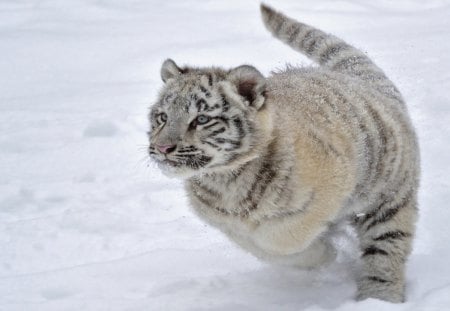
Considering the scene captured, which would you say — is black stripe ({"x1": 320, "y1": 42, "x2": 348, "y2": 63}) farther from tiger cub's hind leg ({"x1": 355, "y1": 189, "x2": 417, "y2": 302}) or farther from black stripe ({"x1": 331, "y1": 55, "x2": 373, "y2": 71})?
tiger cub's hind leg ({"x1": 355, "y1": 189, "x2": 417, "y2": 302})

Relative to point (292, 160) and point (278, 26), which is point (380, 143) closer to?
point (292, 160)

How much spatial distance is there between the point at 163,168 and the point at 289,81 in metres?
1.22

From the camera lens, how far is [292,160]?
3.73 metres

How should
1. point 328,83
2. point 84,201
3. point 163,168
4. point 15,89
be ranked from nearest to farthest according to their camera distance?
1. point 163,168
2. point 328,83
3. point 84,201
4. point 15,89

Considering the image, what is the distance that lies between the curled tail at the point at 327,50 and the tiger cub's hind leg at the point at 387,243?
0.79 m

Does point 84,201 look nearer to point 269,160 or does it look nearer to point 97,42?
point 269,160

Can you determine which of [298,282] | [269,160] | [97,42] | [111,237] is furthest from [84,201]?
[97,42]

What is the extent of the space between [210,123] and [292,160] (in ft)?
1.56

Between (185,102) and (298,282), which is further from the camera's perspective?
(298,282)

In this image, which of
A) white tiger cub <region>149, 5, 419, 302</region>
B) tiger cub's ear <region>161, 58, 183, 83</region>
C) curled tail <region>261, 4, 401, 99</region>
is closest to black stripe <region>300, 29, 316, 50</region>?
curled tail <region>261, 4, 401, 99</region>

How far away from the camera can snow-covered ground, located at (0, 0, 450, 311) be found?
4512mm

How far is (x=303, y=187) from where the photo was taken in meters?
3.74

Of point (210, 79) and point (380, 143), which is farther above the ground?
point (210, 79)

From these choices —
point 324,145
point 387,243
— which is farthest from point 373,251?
point 324,145
